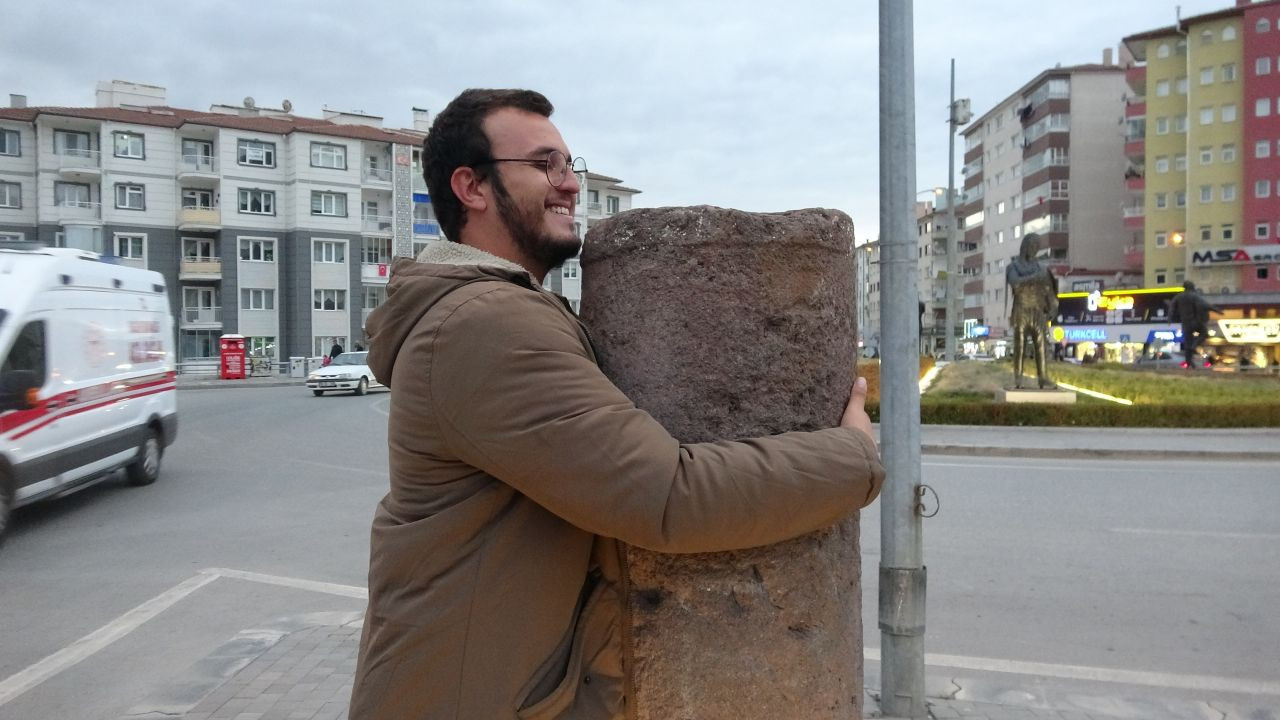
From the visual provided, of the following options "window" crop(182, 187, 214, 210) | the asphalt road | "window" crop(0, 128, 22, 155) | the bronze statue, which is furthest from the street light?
"window" crop(0, 128, 22, 155)

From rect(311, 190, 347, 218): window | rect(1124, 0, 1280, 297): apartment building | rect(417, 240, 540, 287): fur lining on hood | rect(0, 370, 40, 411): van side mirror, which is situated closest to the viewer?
rect(417, 240, 540, 287): fur lining on hood

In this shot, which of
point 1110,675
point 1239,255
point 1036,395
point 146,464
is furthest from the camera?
point 1239,255

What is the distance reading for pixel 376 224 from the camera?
56.2m

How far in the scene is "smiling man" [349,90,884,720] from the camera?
1.44 m

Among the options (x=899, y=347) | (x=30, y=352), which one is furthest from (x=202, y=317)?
(x=899, y=347)

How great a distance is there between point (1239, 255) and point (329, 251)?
52688mm

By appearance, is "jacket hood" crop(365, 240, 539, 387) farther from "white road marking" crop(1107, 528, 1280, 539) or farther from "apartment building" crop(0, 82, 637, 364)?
"apartment building" crop(0, 82, 637, 364)

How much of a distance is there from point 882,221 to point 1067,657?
9.44ft

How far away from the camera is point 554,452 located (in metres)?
1.42

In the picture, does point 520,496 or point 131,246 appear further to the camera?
point 131,246

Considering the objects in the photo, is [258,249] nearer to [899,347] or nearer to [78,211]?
[78,211]

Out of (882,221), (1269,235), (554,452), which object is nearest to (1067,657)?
(882,221)

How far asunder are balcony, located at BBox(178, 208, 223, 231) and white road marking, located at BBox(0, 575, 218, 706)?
163 ft

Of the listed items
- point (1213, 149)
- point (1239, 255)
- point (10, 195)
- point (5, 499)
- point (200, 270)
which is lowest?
point (5, 499)
